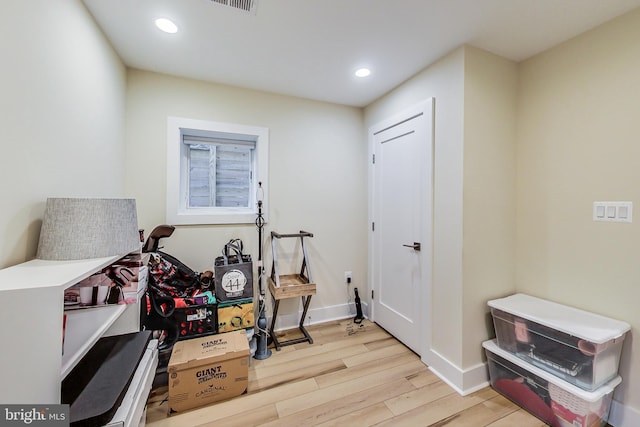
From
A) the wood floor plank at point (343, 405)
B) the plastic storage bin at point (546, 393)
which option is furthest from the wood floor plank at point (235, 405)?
the plastic storage bin at point (546, 393)

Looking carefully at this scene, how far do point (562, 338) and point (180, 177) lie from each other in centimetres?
312

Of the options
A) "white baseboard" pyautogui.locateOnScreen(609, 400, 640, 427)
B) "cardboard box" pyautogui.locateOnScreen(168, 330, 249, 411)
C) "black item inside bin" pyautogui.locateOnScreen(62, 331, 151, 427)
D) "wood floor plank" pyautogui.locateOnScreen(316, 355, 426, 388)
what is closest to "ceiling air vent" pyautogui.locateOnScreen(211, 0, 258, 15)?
"black item inside bin" pyautogui.locateOnScreen(62, 331, 151, 427)

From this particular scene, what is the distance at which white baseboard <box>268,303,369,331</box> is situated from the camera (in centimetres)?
266

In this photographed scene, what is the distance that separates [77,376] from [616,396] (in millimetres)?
2840

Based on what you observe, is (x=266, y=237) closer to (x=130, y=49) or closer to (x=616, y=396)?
(x=130, y=49)

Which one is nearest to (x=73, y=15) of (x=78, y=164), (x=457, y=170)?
(x=78, y=164)

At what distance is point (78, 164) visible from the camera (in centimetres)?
141

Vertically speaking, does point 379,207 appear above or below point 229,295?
above

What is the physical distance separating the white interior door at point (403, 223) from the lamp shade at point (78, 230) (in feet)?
6.69

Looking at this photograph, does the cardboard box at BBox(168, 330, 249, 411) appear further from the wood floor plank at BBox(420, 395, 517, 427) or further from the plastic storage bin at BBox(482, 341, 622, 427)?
the plastic storage bin at BBox(482, 341, 622, 427)

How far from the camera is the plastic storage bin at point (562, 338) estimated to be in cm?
138

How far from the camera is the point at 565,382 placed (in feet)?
4.75

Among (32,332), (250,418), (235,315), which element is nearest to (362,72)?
(235,315)

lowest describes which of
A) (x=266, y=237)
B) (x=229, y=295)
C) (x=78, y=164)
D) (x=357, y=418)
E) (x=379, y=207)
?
(x=357, y=418)
